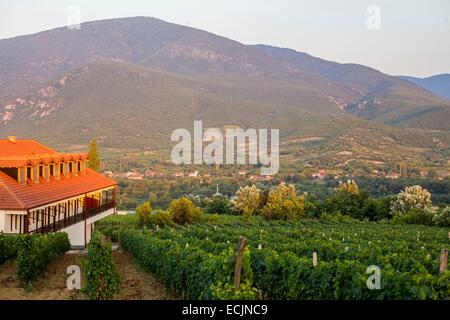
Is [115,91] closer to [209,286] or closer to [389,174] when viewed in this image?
[389,174]

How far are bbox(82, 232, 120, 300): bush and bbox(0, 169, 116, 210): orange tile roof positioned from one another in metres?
10.0

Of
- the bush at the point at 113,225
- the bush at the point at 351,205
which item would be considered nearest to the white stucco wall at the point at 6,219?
the bush at the point at 113,225

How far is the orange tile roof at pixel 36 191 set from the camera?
2320cm

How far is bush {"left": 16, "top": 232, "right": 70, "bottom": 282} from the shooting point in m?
16.8

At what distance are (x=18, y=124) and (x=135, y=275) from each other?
126 meters

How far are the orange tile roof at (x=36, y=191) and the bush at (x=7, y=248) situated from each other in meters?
3.76

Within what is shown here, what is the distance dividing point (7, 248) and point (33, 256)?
2494 millimetres

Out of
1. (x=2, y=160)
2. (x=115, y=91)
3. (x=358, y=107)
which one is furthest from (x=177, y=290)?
(x=358, y=107)

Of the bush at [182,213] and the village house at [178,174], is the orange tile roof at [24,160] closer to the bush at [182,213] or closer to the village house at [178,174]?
the bush at [182,213]

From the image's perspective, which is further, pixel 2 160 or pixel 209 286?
pixel 2 160

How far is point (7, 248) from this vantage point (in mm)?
18969

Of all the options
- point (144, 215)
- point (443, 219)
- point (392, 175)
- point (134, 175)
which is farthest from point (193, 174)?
point (443, 219)

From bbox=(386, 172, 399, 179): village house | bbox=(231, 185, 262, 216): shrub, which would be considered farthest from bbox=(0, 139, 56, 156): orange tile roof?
bbox=(386, 172, 399, 179): village house

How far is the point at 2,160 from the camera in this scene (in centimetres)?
2558
